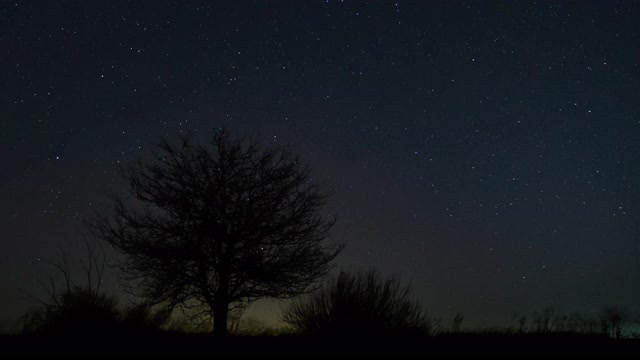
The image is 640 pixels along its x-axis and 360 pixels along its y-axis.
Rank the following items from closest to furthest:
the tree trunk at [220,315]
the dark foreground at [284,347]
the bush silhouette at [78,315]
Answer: the dark foreground at [284,347]
the bush silhouette at [78,315]
the tree trunk at [220,315]

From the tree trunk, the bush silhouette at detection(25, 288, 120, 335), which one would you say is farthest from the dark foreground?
the tree trunk

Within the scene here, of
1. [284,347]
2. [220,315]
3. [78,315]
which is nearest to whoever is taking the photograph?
[284,347]

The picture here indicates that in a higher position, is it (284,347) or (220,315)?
(220,315)

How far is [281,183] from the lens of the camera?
16484mm

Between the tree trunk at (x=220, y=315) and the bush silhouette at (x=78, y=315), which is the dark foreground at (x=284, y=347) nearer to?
the bush silhouette at (x=78, y=315)

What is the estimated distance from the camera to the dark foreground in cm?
672

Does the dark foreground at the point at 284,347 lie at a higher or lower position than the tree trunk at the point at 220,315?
lower

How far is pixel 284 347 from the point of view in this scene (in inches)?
291

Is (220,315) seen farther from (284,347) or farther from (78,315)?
(284,347)

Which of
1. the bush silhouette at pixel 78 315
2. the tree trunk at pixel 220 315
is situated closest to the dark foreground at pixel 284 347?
the bush silhouette at pixel 78 315

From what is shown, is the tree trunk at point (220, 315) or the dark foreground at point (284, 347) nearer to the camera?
the dark foreground at point (284, 347)

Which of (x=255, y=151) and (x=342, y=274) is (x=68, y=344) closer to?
(x=342, y=274)

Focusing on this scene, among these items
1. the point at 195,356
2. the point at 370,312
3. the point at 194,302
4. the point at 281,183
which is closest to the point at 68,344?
the point at 195,356

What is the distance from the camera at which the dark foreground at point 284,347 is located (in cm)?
672
